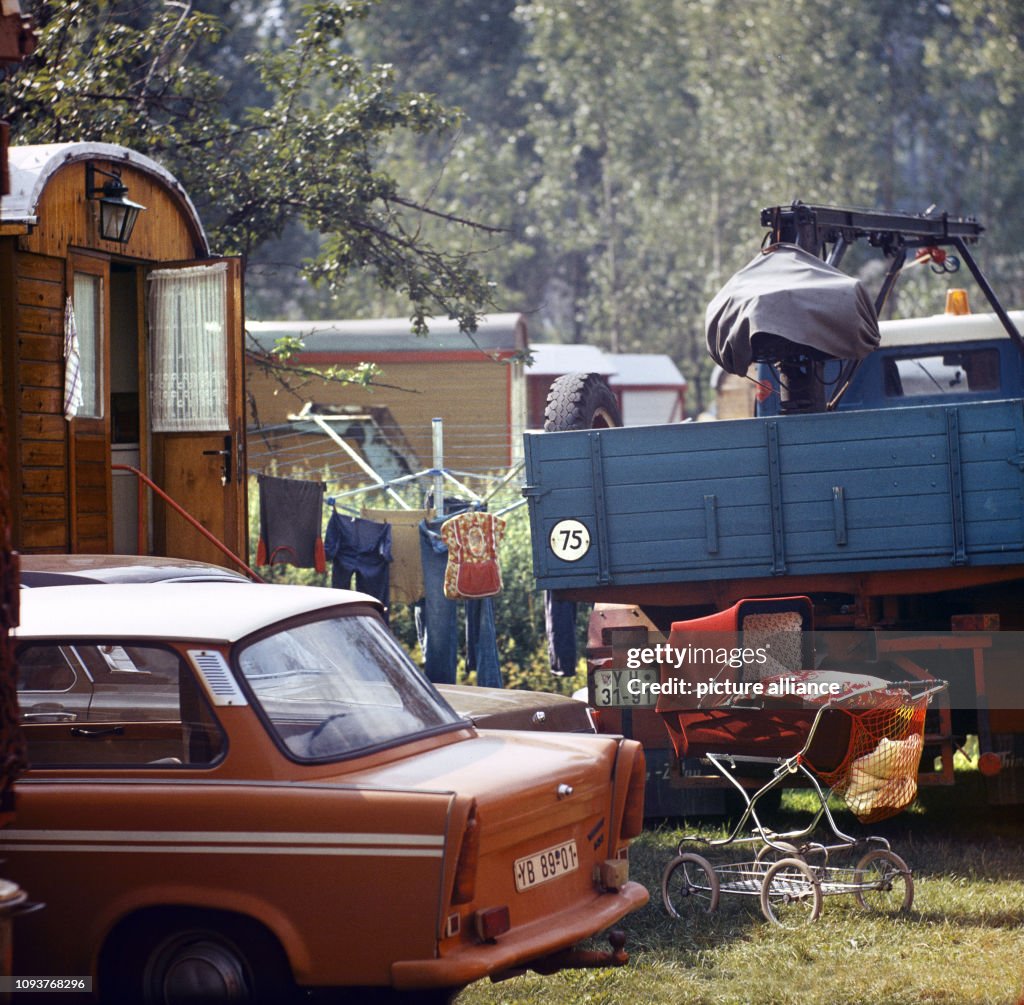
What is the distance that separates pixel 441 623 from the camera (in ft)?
36.9

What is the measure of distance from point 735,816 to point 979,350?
4.26 meters

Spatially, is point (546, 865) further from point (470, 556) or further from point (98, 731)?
point (470, 556)

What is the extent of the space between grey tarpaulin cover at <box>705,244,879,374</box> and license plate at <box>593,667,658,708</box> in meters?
1.83

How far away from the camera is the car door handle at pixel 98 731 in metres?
5.10

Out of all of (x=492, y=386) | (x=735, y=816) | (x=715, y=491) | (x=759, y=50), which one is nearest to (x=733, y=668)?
(x=715, y=491)

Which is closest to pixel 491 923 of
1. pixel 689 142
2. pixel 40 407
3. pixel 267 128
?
pixel 40 407

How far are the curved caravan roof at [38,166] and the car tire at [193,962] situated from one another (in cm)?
441

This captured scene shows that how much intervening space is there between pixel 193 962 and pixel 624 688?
12.0ft

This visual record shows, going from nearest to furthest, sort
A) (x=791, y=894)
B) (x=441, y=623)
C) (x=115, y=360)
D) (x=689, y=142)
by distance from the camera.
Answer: (x=791, y=894) → (x=115, y=360) → (x=441, y=623) → (x=689, y=142)

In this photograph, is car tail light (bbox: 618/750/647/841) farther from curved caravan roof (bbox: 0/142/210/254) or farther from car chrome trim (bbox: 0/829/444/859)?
curved caravan roof (bbox: 0/142/210/254)

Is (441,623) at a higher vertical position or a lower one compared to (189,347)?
lower

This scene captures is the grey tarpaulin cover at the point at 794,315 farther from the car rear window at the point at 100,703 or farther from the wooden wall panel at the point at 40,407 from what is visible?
the car rear window at the point at 100,703

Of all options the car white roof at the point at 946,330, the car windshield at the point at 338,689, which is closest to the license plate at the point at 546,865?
the car windshield at the point at 338,689

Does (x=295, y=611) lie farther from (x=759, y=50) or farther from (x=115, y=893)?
(x=759, y=50)
